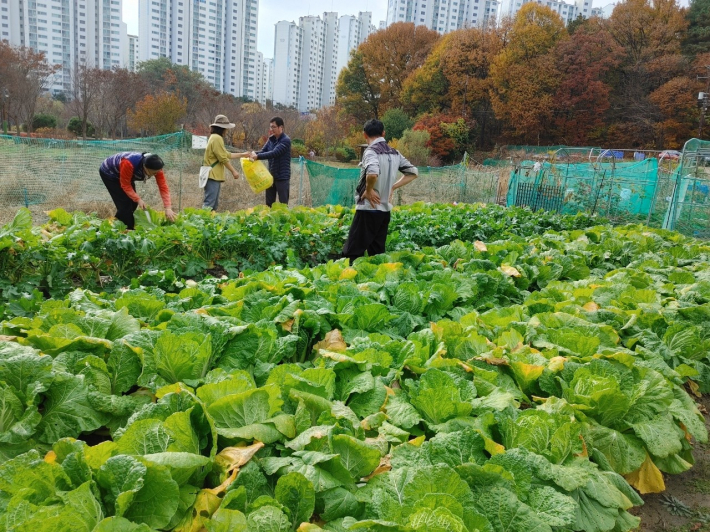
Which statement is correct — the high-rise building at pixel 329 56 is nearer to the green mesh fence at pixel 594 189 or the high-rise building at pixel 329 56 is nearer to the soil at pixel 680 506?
the green mesh fence at pixel 594 189

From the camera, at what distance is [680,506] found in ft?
8.45

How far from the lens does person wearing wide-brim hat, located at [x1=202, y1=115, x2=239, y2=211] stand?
26.5 feet

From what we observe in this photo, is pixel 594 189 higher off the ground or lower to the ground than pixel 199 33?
lower

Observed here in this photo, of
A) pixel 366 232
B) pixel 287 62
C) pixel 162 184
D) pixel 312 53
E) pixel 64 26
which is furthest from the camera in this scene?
pixel 312 53

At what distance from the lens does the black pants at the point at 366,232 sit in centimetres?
582

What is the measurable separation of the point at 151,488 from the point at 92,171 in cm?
1051

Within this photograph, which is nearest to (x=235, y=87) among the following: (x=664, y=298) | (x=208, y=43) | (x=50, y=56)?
(x=208, y=43)

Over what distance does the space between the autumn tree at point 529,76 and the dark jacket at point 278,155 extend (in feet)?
106

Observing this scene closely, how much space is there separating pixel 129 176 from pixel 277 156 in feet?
10.2

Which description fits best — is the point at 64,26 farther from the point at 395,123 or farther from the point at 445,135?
the point at 445,135

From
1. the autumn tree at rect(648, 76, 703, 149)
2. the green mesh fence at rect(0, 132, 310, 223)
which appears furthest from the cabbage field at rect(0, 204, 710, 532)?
the autumn tree at rect(648, 76, 703, 149)

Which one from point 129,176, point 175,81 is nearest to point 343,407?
point 129,176

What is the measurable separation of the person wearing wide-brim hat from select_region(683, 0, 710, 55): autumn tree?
40498 millimetres

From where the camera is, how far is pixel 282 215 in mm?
7246
